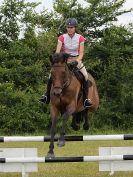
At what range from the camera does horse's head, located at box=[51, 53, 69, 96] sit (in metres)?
8.17

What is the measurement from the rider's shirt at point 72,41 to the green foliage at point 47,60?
13.5 metres

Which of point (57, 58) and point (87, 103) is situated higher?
point (57, 58)

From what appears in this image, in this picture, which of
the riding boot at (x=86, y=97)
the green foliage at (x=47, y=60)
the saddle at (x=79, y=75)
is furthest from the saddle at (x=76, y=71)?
the green foliage at (x=47, y=60)

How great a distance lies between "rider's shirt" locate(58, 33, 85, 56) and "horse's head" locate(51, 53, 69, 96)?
642mm

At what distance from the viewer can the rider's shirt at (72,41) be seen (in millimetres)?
9016

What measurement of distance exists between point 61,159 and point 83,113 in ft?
7.78

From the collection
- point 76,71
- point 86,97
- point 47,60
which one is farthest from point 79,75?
point 47,60

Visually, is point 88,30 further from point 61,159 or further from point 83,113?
point 61,159

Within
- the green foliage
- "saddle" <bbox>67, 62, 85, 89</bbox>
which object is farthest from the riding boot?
the green foliage

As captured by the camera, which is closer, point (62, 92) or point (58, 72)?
point (58, 72)

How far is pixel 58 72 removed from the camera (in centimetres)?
823

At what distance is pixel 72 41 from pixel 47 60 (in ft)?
49.3

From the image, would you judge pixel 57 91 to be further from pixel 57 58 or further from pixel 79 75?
pixel 79 75

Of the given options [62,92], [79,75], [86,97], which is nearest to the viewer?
[62,92]
